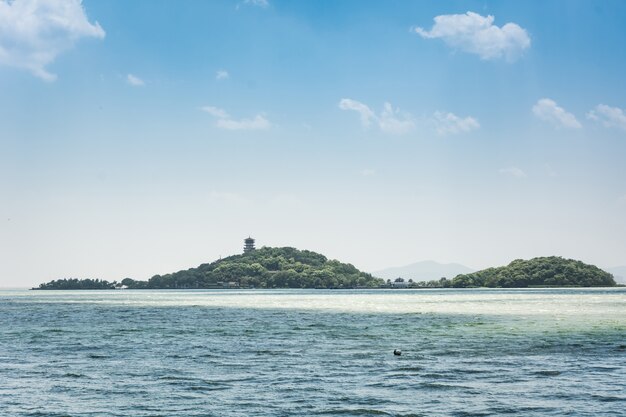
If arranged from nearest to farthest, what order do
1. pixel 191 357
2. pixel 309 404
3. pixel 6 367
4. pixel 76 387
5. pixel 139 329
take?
pixel 309 404, pixel 76 387, pixel 6 367, pixel 191 357, pixel 139 329

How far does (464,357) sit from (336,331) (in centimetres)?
2704

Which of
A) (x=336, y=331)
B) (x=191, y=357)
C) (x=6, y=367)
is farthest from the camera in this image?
(x=336, y=331)

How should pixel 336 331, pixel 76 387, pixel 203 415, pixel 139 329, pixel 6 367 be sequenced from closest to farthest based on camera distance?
1. pixel 203 415
2. pixel 76 387
3. pixel 6 367
4. pixel 336 331
5. pixel 139 329

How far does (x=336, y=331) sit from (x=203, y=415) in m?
45.0

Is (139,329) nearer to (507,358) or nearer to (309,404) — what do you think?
(507,358)

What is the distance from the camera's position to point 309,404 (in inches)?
1284

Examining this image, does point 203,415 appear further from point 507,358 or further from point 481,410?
point 507,358

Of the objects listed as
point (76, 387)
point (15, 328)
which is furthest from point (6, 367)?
point (15, 328)

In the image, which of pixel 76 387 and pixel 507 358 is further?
pixel 507 358

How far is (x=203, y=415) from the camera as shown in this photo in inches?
1206

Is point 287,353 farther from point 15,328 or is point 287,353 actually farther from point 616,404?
point 15,328

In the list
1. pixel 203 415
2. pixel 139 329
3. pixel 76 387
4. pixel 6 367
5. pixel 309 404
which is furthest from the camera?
pixel 139 329

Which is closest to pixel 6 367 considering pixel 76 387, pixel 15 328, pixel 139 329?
pixel 76 387

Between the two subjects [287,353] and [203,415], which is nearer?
[203,415]
